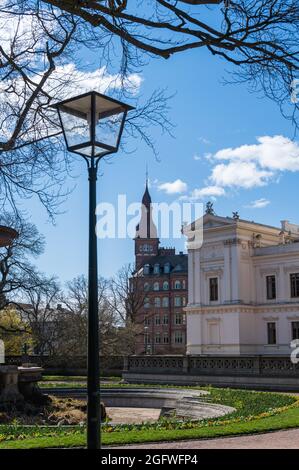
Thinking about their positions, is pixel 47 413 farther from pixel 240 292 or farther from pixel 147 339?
pixel 147 339

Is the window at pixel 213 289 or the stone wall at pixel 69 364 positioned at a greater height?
the window at pixel 213 289

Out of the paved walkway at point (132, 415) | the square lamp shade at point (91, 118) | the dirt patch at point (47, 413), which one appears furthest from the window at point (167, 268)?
the square lamp shade at point (91, 118)

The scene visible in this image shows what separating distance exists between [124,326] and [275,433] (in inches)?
1998

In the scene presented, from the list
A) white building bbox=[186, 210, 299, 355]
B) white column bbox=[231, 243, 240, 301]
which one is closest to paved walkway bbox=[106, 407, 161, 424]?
white building bbox=[186, 210, 299, 355]

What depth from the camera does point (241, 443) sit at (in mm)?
11172

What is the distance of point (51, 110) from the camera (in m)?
13.7

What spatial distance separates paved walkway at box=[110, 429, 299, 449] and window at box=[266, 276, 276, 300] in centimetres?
4558

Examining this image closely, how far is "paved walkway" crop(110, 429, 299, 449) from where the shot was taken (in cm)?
1070

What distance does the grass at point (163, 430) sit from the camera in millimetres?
11383

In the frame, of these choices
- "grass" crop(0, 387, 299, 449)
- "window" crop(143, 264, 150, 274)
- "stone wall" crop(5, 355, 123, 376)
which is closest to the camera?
"grass" crop(0, 387, 299, 449)

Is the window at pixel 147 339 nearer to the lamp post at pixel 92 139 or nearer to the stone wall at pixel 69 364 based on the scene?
the stone wall at pixel 69 364

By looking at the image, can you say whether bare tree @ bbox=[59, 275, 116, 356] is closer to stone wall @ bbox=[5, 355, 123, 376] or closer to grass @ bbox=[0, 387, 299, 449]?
stone wall @ bbox=[5, 355, 123, 376]

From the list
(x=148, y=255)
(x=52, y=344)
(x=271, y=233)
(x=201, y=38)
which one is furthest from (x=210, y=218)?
(x=148, y=255)

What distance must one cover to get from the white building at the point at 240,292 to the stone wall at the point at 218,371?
50.8 feet
